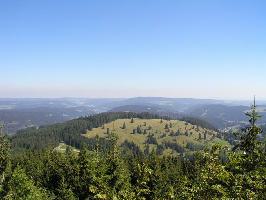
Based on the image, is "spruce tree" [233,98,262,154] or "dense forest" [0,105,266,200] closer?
"dense forest" [0,105,266,200]

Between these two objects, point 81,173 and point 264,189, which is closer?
point 264,189

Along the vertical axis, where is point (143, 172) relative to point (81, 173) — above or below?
above

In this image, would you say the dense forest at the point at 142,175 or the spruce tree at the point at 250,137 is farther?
the spruce tree at the point at 250,137

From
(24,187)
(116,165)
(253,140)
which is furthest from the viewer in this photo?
(24,187)

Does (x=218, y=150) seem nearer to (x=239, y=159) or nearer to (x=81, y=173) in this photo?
(x=239, y=159)

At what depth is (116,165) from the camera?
206ft

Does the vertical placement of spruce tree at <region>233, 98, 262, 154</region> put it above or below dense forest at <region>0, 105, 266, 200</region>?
above

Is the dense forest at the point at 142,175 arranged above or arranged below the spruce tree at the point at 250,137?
below

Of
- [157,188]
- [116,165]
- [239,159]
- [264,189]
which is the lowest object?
[157,188]

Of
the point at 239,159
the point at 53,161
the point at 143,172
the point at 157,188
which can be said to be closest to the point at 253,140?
the point at 239,159

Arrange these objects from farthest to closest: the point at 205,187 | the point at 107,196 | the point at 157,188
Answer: the point at 157,188, the point at 205,187, the point at 107,196

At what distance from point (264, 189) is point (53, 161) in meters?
93.7

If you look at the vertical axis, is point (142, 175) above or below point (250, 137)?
below

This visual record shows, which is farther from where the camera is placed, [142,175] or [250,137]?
[250,137]
